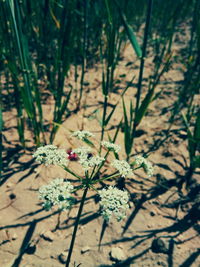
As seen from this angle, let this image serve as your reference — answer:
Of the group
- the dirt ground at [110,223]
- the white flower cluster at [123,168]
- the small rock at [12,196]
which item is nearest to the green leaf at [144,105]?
the dirt ground at [110,223]

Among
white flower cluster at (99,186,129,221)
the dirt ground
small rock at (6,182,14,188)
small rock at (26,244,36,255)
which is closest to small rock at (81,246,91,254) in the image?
the dirt ground

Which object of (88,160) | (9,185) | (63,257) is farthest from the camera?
(9,185)

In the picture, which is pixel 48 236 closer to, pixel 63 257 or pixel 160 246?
pixel 63 257

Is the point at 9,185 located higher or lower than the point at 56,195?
lower

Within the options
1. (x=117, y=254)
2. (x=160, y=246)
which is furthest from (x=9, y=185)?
(x=160, y=246)

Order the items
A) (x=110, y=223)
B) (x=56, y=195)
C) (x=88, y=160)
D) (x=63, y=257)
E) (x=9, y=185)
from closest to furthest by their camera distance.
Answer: (x=56, y=195)
(x=88, y=160)
(x=63, y=257)
(x=110, y=223)
(x=9, y=185)

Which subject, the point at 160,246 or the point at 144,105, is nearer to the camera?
the point at 160,246

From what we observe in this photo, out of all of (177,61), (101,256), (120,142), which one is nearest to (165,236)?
(101,256)
